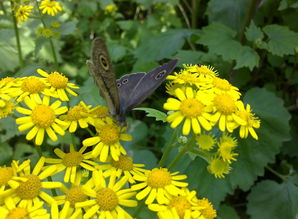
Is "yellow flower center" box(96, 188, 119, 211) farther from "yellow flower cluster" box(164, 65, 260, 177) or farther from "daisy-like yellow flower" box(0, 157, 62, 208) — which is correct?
"yellow flower cluster" box(164, 65, 260, 177)

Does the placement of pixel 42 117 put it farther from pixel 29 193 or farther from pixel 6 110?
pixel 29 193

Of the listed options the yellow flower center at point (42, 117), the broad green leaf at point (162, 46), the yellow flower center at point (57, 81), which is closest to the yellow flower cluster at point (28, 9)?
the broad green leaf at point (162, 46)

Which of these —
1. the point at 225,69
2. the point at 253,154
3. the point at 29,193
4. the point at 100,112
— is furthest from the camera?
the point at 225,69

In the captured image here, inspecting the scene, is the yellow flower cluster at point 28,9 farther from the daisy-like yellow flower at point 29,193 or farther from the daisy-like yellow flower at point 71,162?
the daisy-like yellow flower at point 29,193

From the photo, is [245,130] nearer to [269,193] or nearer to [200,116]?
[200,116]

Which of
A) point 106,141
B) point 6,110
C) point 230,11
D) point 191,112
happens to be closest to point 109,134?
point 106,141

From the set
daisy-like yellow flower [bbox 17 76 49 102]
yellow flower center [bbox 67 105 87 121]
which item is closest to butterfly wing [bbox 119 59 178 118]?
yellow flower center [bbox 67 105 87 121]
